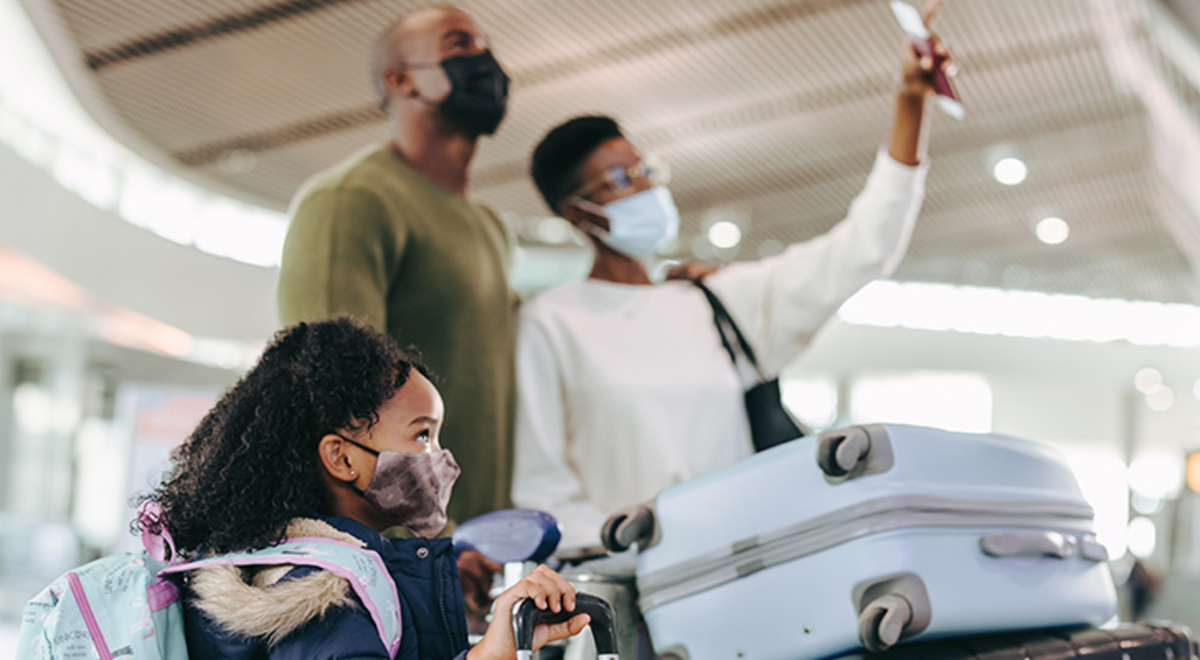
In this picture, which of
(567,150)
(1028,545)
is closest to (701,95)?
(567,150)

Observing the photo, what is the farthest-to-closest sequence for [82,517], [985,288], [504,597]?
[985,288] → [82,517] → [504,597]

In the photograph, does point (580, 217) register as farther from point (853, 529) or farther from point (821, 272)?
point (853, 529)

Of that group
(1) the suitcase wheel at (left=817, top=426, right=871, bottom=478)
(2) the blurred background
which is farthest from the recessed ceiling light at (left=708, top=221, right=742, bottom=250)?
(1) the suitcase wheel at (left=817, top=426, right=871, bottom=478)

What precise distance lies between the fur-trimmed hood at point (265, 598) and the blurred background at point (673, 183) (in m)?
4.17

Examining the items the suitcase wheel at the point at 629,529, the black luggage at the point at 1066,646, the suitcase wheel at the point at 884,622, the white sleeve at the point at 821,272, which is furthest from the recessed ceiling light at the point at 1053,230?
the suitcase wheel at the point at 884,622

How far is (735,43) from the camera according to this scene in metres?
7.99

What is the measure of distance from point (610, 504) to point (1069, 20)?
7.06 m

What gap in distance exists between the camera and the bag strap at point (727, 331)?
2.22 metres

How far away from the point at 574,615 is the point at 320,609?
0.93 ft

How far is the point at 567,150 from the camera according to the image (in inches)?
94.0

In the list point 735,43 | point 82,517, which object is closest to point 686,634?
point 735,43

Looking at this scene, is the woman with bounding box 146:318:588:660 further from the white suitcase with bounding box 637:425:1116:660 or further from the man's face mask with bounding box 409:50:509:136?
the man's face mask with bounding box 409:50:509:136

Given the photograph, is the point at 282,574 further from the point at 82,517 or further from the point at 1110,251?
the point at 1110,251

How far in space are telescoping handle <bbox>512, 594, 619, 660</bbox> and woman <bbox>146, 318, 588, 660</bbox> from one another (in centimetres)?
1
